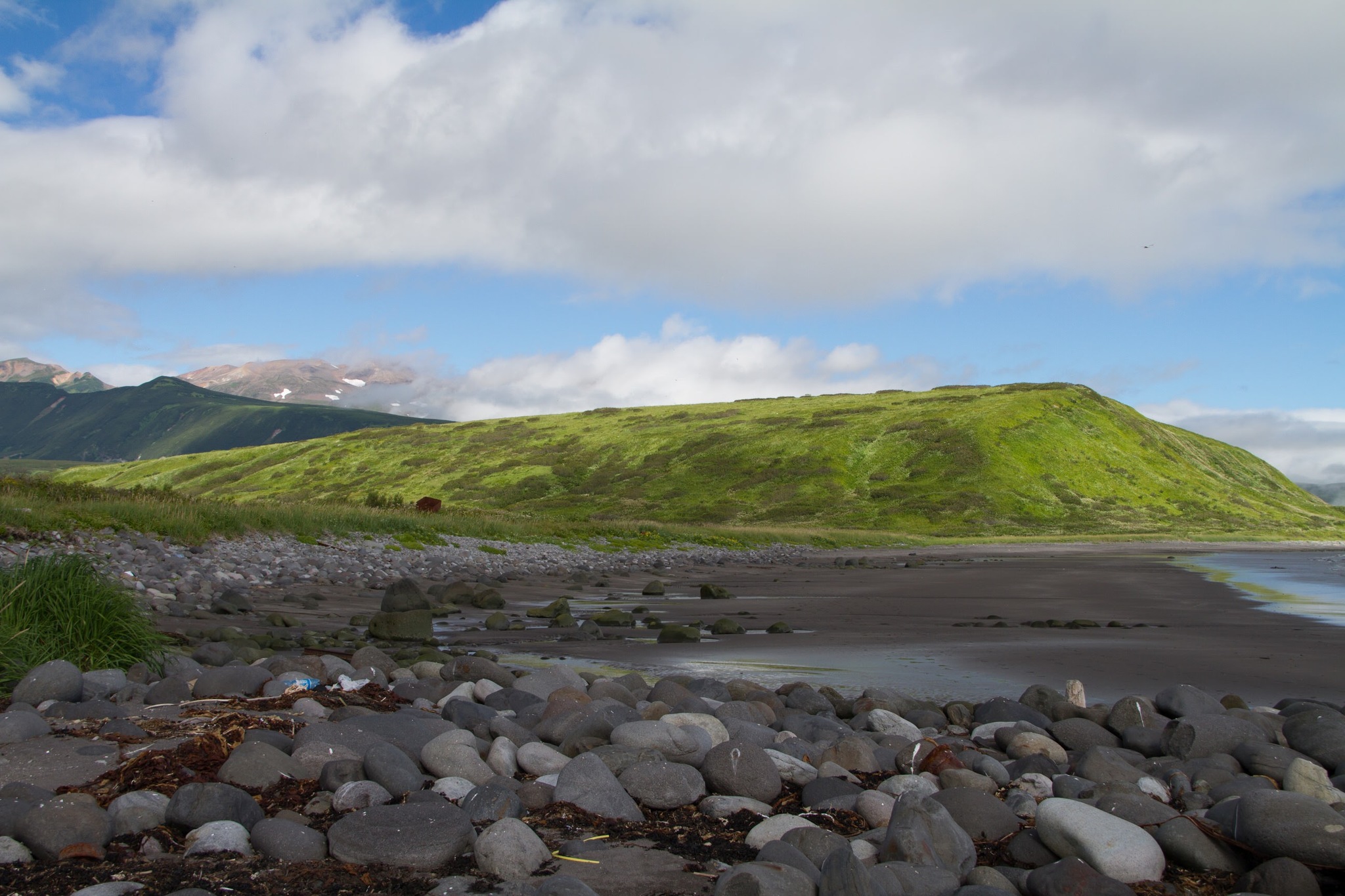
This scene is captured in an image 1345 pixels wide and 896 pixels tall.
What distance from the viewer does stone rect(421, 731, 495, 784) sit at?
4.89 m

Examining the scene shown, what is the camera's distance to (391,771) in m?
4.63

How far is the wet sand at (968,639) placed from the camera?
9531 millimetres

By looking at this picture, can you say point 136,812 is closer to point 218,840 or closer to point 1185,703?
point 218,840

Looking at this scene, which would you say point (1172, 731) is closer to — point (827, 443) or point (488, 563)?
point (488, 563)

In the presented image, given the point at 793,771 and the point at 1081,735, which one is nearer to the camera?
the point at 793,771

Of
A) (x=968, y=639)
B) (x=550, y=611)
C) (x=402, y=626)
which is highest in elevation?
(x=402, y=626)

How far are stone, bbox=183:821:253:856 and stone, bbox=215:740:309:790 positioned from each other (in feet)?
1.91

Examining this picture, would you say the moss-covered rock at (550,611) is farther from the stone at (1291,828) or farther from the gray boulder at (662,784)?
the stone at (1291,828)

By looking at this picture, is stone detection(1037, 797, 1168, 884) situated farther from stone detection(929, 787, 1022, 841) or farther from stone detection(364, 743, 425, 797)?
stone detection(364, 743, 425, 797)

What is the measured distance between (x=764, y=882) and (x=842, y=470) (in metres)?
91.5

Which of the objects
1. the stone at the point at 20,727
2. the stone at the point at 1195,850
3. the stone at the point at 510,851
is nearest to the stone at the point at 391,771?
the stone at the point at 510,851

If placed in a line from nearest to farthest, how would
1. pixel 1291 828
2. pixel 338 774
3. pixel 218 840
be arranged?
pixel 218 840 → pixel 1291 828 → pixel 338 774

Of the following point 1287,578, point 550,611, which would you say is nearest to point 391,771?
point 550,611

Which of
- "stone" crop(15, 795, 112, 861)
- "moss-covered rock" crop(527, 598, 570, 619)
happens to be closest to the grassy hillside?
"moss-covered rock" crop(527, 598, 570, 619)
